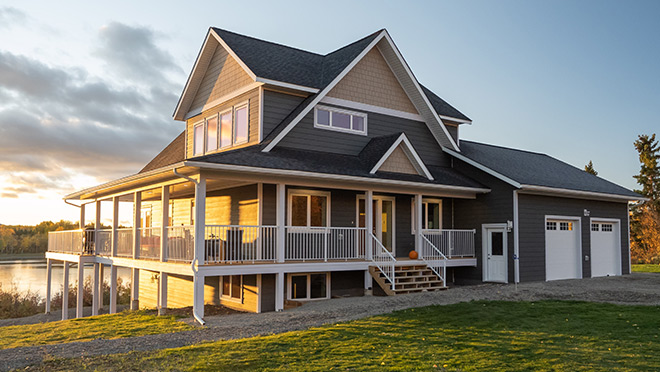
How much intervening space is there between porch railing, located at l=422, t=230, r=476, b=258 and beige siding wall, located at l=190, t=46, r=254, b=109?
830 cm

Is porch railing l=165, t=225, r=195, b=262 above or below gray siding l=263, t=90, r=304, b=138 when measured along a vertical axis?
below

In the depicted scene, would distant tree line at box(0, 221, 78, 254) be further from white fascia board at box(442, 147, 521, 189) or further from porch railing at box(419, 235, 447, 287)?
porch railing at box(419, 235, 447, 287)

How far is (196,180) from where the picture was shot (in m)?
13.7

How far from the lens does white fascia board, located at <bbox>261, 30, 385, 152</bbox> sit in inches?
650

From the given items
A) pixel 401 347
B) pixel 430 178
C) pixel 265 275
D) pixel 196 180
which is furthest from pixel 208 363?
pixel 430 178

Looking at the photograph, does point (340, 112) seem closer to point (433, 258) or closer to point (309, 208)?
point (309, 208)

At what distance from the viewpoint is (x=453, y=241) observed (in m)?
19.6

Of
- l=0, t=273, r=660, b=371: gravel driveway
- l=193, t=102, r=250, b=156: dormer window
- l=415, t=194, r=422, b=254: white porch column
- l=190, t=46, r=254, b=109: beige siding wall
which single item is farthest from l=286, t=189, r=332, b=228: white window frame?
l=190, t=46, r=254, b=109: beige siding wall

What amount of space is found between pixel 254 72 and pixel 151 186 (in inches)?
184

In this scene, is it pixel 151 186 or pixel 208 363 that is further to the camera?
pixel 151 186

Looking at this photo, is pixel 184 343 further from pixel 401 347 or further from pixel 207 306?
pixel 207 306

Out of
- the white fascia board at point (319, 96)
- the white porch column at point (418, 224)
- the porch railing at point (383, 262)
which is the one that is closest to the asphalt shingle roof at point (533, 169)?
the white porch column at point (418, 224)

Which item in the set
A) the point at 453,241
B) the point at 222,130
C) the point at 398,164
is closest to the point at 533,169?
the point at 453,241

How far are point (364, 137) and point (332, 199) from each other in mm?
2802
